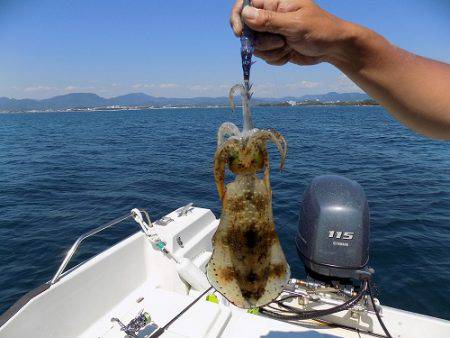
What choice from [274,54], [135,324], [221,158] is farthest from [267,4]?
[135,324]

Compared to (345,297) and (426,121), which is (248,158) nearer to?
(426,121)

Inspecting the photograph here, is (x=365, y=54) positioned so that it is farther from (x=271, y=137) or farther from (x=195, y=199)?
(x=195, y=199)

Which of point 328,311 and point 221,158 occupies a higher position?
point 221,158

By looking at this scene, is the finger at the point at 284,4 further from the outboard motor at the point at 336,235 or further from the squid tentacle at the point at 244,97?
the outboard motor at the point at 336,235

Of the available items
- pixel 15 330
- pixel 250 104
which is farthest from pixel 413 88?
pixel 15 330

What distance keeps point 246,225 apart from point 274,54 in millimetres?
1637

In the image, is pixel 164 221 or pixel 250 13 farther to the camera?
pixel 164 221

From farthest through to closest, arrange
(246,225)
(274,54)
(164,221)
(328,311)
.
Answer: (164,221) < (328,311) < (274,54) < (246,225)

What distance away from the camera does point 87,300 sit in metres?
5.86

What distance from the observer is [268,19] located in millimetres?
2348

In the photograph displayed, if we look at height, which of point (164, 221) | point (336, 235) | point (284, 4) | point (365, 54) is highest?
point (284, 4)

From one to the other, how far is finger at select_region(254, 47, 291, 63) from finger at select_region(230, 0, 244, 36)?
411 mm

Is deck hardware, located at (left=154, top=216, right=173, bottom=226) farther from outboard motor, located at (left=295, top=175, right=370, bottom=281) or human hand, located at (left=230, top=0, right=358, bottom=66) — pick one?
human hand, located at (left=230, top=0, right=358, bottom=66)

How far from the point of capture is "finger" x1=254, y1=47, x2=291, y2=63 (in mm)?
2979
